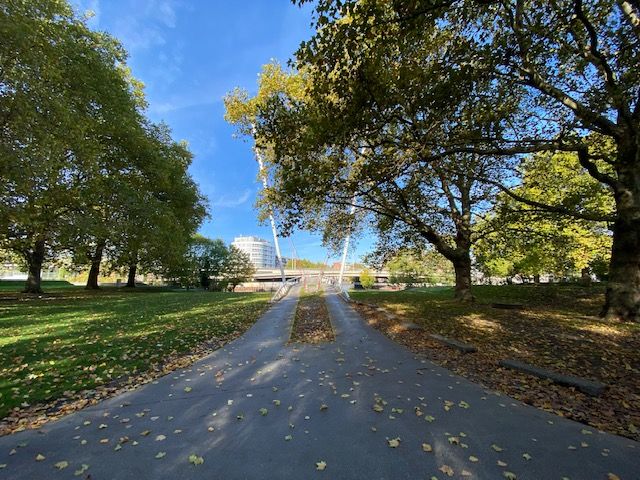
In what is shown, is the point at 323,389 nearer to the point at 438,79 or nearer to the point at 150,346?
the point at 150,346

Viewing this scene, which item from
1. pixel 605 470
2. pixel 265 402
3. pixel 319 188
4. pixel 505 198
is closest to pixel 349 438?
pixel 265 402

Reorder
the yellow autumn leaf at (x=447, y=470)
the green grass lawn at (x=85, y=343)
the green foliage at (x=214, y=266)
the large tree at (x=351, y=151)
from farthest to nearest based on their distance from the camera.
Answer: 1. the green foliage at (x=214, y=266)
2. the large tree at (x=351, y=151)
3. the green grass lawn at (x=85, y=343)
4. the yellow autumn leaf at (x=447, y=470)

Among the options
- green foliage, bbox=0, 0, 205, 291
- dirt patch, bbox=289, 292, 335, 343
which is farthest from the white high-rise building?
dirt patch, bbox=289, 292, 335, 343

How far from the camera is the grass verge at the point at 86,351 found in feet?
15.9

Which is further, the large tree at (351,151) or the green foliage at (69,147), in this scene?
the green foliage at (69,147)

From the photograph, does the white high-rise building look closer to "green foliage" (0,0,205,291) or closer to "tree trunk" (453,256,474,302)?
"green foliage" (0,0,205,291)

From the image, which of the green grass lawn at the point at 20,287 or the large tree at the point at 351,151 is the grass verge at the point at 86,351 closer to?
the large tree at the point at 351,151

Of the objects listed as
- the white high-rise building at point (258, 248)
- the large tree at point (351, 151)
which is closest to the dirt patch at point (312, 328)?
the large tree at point (351, 151)

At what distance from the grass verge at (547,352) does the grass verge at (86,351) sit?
16.8 feet

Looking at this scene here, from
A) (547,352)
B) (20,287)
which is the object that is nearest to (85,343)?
(547,352)

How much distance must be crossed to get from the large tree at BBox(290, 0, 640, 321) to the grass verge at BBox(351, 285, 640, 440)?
2.04m

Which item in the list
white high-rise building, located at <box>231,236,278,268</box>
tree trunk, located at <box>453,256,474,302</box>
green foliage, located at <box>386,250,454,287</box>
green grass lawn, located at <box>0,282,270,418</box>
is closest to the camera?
green grass lawn, located at <box>0,282,270,418</box>

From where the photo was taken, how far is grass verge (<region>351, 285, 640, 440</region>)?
4.21 metres

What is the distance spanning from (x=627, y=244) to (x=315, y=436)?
9034 mm
